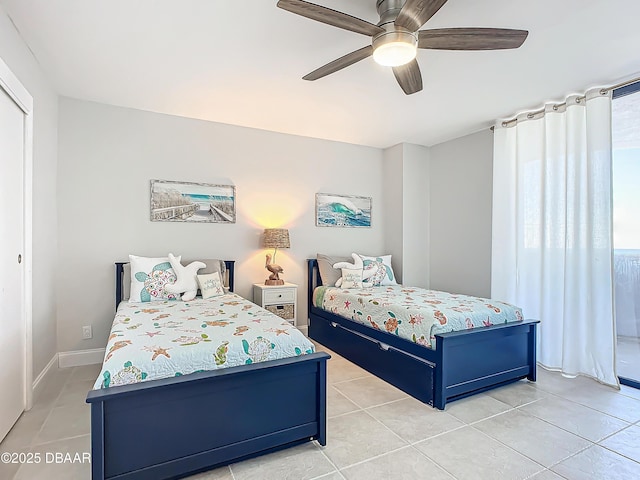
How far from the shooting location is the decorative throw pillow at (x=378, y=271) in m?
4.21

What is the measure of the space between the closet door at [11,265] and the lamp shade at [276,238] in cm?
218

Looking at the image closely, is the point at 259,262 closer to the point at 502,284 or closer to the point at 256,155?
the point at 256,155

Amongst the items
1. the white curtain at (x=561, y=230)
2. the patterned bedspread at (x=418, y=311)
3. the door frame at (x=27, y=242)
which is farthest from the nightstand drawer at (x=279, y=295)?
the white curtain at (x=561, y=230)

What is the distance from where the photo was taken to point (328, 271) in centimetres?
429

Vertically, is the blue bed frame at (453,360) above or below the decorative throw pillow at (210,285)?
below

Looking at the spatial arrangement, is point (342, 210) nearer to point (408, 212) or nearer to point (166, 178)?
point (408, 212)

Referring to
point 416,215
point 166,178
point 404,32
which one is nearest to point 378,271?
point 416,215

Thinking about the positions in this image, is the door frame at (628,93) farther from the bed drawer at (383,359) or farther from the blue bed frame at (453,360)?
the bed drawer at (383,359)

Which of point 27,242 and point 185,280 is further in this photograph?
point 185,280

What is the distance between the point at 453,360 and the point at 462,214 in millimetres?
2313

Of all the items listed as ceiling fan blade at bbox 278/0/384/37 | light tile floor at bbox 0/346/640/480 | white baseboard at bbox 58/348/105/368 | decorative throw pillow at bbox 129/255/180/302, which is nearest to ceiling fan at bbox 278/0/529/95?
ceiling fan blade at bbox 278/0/384/37

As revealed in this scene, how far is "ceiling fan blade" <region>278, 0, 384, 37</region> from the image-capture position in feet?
5.37

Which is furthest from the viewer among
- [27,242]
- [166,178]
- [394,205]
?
[394,205]

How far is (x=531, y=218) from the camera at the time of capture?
11.7ft
